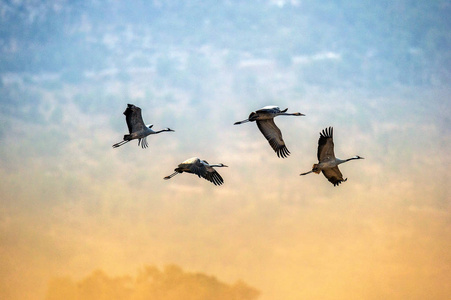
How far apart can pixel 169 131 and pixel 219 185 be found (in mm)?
4641

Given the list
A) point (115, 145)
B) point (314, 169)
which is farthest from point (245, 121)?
point (115, 145)

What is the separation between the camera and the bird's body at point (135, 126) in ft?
Result: 124

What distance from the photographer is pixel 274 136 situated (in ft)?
126

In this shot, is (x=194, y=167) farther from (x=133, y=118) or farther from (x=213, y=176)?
(x=133, y=118)

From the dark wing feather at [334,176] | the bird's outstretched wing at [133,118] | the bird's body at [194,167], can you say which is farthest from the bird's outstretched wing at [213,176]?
the dark wing feather at [334,176]

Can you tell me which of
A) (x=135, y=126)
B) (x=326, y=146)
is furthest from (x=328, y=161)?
(x=135, y=126)

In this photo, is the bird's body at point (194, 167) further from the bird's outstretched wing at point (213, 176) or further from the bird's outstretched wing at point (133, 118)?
the bird's outstretched wing at point (133, 118)

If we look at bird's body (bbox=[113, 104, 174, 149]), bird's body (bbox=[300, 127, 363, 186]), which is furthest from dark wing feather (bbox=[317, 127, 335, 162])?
bird's body (bbox=[113, 104, 174, 149])

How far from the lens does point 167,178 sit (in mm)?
37719

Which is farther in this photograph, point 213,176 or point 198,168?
point 213,176

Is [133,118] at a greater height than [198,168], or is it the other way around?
[133,118]

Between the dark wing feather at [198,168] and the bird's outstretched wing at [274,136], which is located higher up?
the bird's outstretched wing at [274,136]

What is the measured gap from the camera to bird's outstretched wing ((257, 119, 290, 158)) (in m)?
38.2

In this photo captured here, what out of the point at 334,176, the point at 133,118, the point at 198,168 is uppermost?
the point at 133,118
